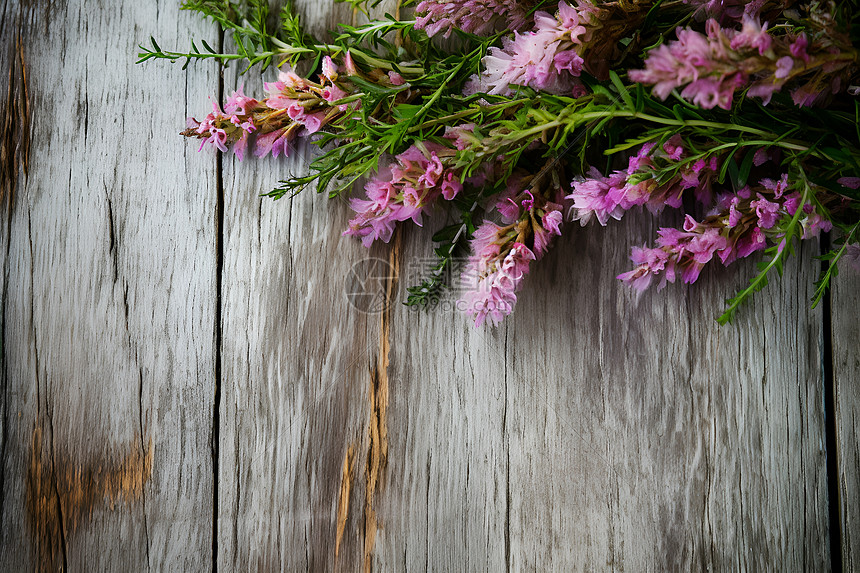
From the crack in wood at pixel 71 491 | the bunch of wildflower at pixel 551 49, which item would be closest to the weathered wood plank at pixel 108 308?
the crack in wood at pixel 71 491

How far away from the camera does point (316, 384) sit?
113cm

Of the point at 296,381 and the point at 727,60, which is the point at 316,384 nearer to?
the point at 296,381

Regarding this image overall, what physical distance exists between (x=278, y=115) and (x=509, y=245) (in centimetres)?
52

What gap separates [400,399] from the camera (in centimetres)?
111

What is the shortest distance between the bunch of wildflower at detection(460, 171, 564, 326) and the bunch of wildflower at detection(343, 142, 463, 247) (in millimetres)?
100

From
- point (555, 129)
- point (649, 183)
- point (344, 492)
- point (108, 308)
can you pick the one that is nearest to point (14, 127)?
point (108, 308)

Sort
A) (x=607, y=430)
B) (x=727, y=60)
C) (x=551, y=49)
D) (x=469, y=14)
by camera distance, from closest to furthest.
Result: (x=727, y=60), (x=551, y=49), (x=469, y=14), (x=607, y=430)

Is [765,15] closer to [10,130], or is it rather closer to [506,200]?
[506,200]

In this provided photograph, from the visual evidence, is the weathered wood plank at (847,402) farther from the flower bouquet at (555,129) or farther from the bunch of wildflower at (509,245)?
the bunch of wildflower at (509,245)

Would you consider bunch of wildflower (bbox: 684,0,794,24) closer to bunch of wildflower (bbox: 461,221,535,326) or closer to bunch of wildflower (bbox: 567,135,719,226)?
bunch of wildflower (bbox: 567,135,719,226)

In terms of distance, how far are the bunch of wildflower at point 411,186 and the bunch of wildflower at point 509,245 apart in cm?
10

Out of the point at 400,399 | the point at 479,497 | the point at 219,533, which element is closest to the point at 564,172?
→ the point at 400,399

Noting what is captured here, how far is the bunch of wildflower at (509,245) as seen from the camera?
0.93 m

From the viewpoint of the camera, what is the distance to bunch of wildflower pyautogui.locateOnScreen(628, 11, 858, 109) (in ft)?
1.77
